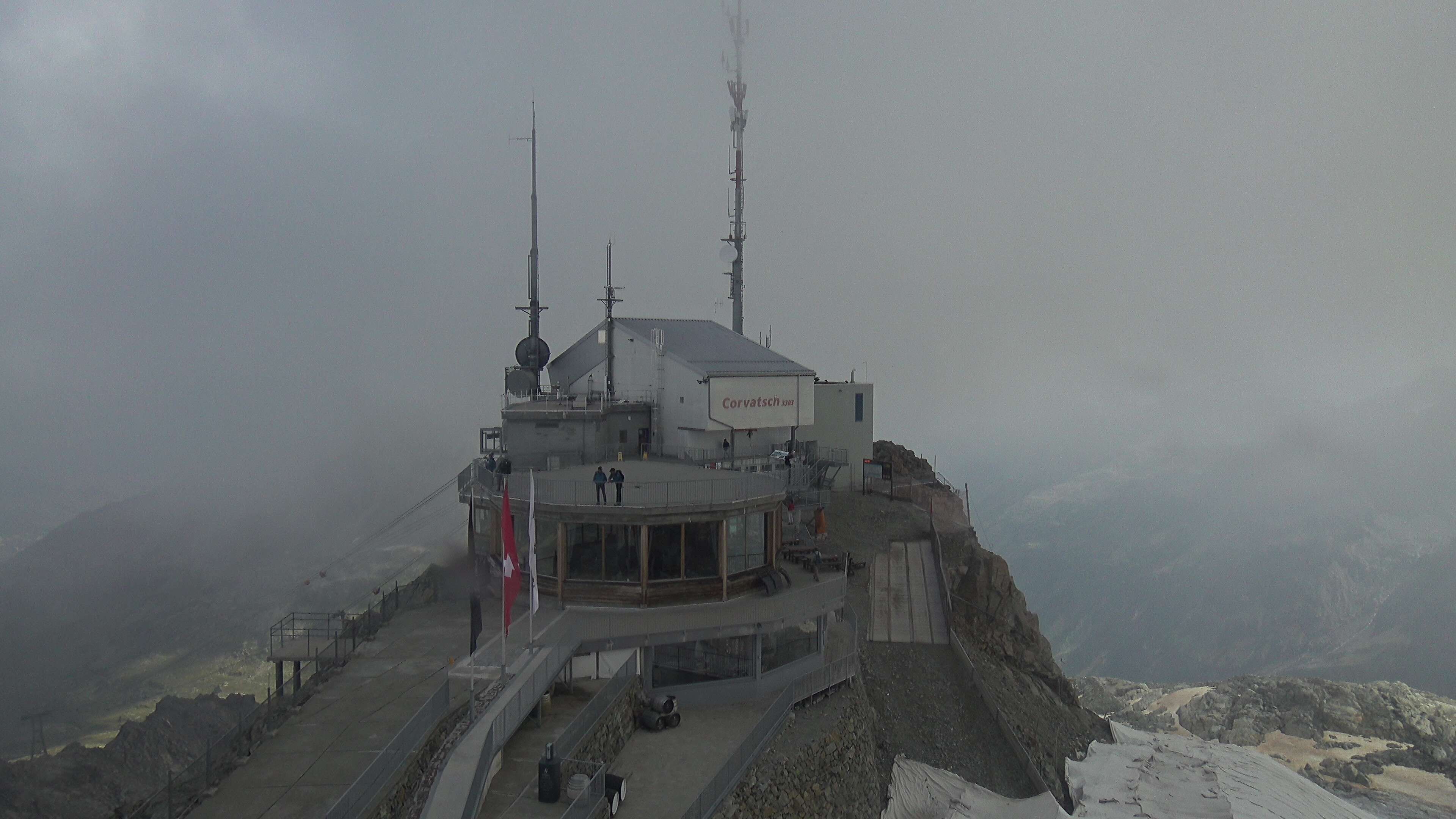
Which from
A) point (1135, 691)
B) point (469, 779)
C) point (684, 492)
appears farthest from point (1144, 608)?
point (469, 779)

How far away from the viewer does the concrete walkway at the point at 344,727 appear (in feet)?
50.0

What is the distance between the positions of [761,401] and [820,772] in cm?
1846

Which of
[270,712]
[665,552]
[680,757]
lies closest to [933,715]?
[665,552]

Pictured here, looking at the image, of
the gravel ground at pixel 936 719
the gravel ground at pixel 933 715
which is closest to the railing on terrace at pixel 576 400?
the gravel ground at pixel 933 715

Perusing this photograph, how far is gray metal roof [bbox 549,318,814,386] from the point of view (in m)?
37.9

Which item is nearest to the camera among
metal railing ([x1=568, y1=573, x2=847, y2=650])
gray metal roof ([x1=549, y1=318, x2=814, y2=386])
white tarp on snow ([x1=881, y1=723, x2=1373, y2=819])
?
metal railing ([x1=568, y1=573, x2=847, y2=650])

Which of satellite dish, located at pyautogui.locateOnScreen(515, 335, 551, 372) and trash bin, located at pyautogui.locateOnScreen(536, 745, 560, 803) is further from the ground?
→ satellite dish, located at pyautogui.locateOnScreen(515, 335, 551, 372)

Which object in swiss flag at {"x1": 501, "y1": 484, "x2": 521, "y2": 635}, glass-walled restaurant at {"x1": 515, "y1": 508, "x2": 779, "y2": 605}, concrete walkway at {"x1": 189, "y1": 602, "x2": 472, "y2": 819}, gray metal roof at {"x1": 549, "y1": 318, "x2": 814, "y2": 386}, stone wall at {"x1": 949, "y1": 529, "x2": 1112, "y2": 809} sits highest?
gray metal roof at {"x1": 549, "y1": 318, "x2": 814, "y2": 386}

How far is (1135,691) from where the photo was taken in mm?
63750

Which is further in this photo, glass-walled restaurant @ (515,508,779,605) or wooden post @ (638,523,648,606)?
glass-walled restaurant @ (515,508,779,605)

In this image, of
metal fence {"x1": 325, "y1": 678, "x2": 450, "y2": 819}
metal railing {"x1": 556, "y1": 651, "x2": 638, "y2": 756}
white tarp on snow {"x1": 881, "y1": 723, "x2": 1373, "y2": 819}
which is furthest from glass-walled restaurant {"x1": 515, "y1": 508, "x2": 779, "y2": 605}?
white tarp on snow {"x1": 881, "y1": 723, "x2": 1373, "y2": 819}

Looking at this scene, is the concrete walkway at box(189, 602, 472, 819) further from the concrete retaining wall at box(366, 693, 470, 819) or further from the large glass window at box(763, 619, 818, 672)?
the large glass window at box(763, 619, 818, 672)

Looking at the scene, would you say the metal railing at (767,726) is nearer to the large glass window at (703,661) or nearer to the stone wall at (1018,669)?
the large glass window at (703,661)

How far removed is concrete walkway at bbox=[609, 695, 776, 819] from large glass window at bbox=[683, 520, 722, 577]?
3.61 metres
